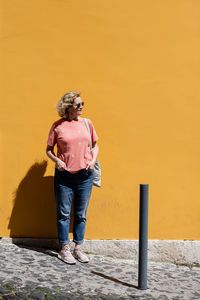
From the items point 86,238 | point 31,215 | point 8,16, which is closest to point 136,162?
point 86,238

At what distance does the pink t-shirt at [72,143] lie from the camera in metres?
3.88

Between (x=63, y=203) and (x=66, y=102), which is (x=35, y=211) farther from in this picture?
(x=66, y=102)

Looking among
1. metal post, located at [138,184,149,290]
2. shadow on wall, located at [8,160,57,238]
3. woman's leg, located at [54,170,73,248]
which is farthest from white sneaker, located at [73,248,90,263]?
metal post, located at [138,184,149,290]

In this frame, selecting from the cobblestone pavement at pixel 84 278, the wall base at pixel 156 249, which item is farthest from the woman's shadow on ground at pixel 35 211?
the wall base at pixel 156 249

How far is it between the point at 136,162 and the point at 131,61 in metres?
1.19

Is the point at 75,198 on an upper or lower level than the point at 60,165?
lower

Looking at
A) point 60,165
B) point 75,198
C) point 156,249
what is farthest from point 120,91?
point 156,249

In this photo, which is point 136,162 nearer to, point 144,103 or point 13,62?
point 144,103

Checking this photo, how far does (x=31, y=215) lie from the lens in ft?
14.6

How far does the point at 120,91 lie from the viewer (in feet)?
14.3

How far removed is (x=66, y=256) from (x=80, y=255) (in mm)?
172

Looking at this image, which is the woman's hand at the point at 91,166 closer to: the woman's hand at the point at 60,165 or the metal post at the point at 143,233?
the woman's hand at the point at 60,165

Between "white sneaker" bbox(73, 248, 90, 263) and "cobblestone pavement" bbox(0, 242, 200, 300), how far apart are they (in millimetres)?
63

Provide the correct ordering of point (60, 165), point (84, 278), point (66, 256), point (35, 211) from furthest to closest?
1. point (35, 211)
2. point (66, 256)
3. point (60, 165)
4. point (84, 278)
